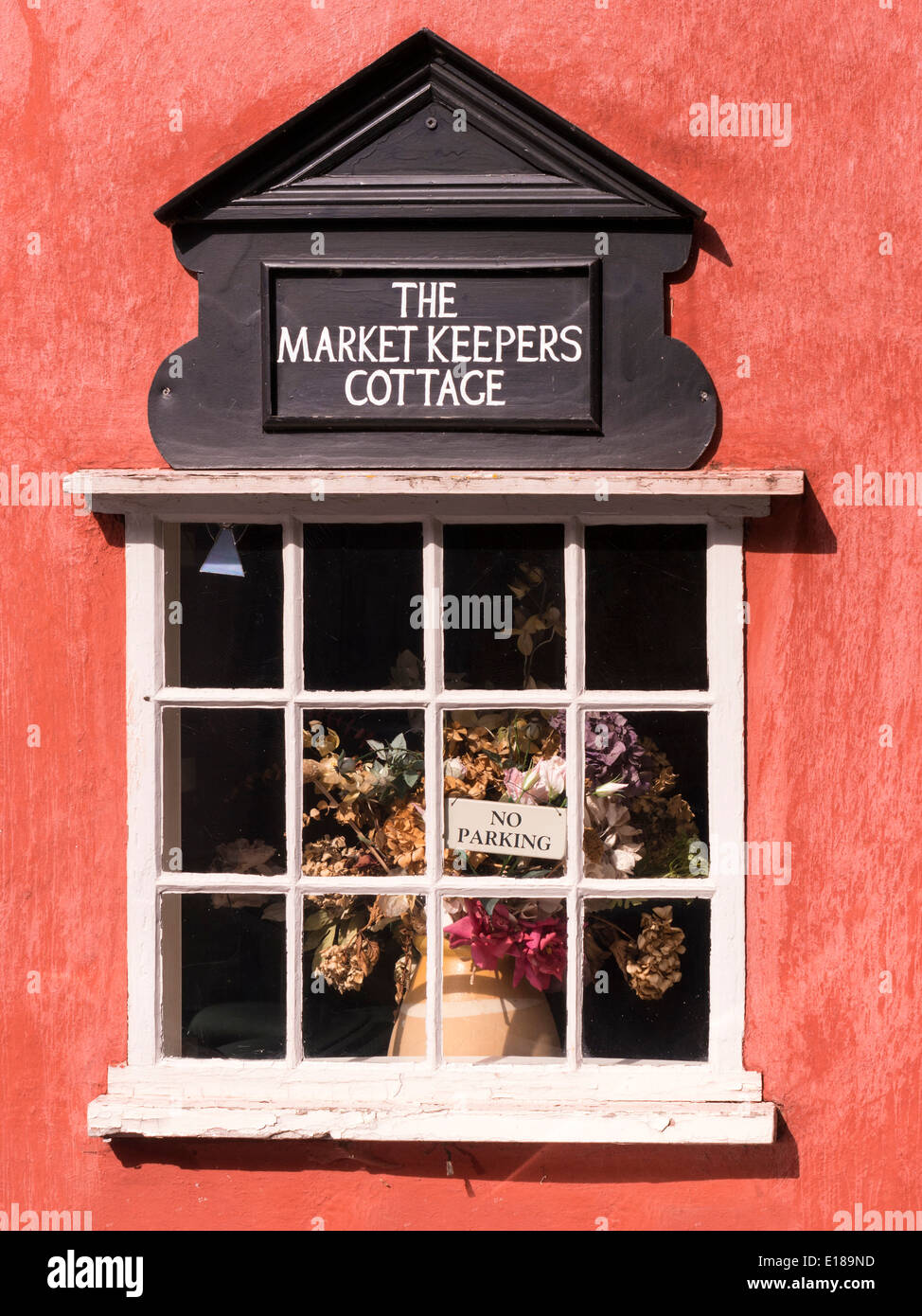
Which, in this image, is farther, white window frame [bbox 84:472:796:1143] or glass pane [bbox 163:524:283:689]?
glass pane [bbox 163:524:283:689]

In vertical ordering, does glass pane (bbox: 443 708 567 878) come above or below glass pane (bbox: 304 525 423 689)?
below

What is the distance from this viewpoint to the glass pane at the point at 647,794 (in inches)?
104

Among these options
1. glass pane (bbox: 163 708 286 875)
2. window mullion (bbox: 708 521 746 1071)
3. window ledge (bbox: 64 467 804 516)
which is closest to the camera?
window ledge (bbox: 64 467 804 516)

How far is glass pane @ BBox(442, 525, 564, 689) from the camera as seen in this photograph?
265 cm

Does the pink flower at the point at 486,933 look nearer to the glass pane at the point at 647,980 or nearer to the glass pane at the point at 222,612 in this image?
the glass pane at the point at 647,980

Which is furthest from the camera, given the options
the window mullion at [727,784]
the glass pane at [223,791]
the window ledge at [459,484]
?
the glass pane at [223,791]

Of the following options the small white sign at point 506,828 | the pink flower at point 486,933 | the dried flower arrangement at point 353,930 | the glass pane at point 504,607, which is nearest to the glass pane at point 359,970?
the dried flower arrangement at point 353,930

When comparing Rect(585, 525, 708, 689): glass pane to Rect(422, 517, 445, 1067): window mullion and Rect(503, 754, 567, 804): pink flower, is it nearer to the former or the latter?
Rect(503, 754, 567, 804): pink flower

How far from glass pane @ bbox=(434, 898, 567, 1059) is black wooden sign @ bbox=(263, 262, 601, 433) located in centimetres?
127

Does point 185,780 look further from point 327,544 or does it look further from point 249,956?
point 327,544

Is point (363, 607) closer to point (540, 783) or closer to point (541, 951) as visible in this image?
point (540, 783)

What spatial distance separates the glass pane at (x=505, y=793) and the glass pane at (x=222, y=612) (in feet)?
1.78

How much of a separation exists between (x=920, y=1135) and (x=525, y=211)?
8.47 ft

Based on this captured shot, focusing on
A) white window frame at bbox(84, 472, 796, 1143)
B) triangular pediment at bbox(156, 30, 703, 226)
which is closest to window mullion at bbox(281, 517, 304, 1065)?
white window frame at bbox(84, 472, 796, 1143)
